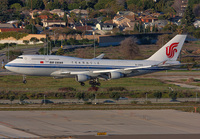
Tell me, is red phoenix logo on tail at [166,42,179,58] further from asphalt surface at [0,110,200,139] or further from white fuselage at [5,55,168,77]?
asphalt surface at [0,110,200,139]

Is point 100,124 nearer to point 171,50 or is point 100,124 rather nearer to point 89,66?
point 89,66

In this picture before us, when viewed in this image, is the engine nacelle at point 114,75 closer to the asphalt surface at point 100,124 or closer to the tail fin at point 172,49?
the tail fin at point 172,49

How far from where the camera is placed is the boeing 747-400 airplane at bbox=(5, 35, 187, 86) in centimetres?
6738

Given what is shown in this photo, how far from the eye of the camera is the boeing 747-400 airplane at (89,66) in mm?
67375

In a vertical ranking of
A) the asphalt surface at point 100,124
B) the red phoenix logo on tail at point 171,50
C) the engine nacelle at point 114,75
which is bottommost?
the engine nacelle at point 114,75

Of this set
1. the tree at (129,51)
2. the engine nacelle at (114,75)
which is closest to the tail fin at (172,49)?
the engine nacelle at (114,75)

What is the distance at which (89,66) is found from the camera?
70438 mm

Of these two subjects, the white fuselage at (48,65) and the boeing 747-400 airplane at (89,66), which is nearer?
the white fuselage at (48,65)

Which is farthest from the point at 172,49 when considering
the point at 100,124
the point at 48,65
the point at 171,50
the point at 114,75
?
the point at 100,124

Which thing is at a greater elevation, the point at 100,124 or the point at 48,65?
the point at 48,65

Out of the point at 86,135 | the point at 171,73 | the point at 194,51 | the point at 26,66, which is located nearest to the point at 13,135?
the point at 86,135

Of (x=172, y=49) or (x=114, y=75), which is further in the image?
(x=172, y=49)

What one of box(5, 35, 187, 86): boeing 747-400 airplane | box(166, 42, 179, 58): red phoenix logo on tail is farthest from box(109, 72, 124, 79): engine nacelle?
box(166, 42, 179, 58): red phoenix logo on tail

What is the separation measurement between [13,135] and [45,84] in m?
43.6
